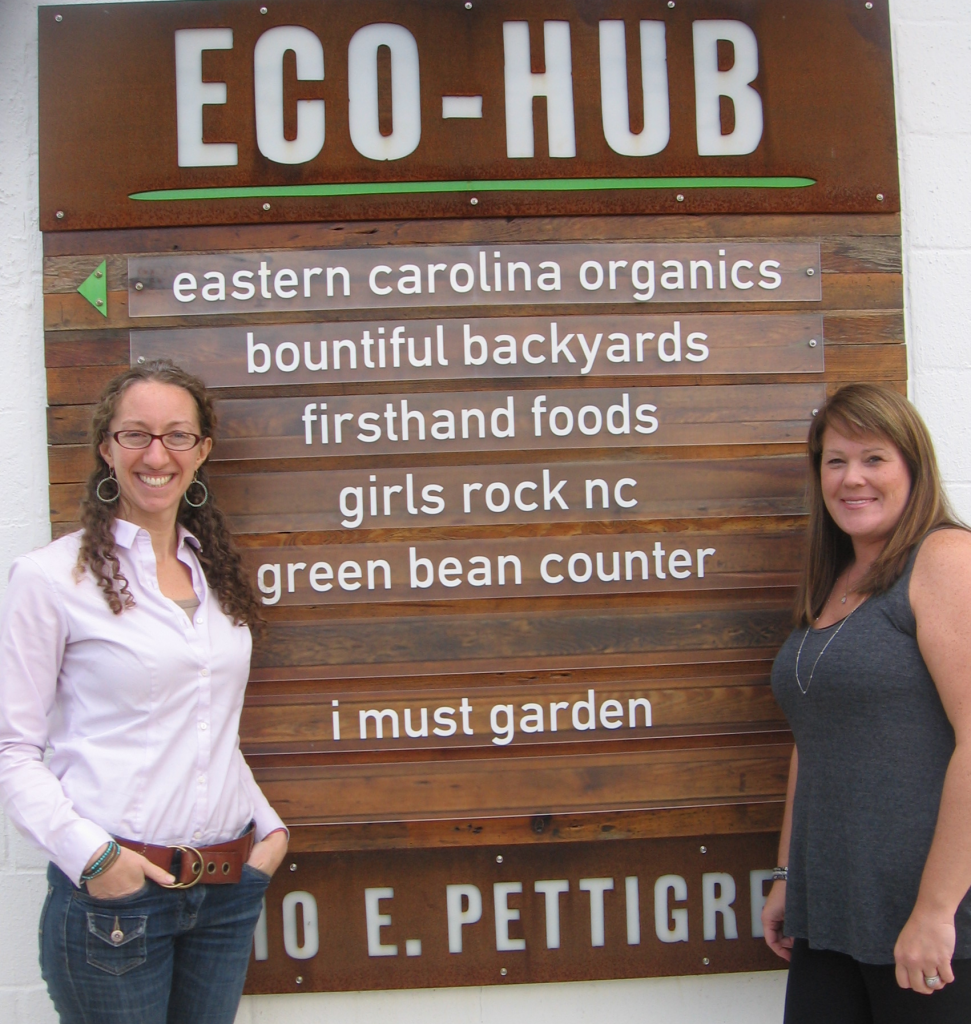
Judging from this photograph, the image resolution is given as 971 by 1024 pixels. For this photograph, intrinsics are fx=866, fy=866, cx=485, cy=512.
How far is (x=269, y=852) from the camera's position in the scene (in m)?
1.77

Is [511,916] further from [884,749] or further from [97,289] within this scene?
[97,289]

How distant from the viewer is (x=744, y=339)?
2254mm

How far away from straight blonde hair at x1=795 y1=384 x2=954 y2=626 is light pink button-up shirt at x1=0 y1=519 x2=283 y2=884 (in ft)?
4.15

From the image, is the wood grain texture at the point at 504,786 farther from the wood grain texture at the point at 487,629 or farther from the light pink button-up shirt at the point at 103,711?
the light pink button-up shirt at the point at 103,711

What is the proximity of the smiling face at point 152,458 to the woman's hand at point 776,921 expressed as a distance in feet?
5.04

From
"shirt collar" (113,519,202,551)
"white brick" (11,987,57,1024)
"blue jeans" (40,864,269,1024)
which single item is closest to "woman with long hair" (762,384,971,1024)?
"blue jeans" (40,864,269,1024)

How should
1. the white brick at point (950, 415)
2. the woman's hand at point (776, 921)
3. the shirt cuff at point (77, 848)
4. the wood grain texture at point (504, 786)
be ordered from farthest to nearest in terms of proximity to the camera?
the white brick at point (950, 415), the wood grain texture at point (504, 786), the woman's hand at point (776, 921), the shirt cuff at point (77, 848)

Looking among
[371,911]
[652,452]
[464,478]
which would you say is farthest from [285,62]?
[371,911]

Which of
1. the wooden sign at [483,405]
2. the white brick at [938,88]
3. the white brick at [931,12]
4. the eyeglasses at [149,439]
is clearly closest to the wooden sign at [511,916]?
the wooden sign at [483,405]

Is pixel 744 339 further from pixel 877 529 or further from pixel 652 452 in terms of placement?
pixel 877 529

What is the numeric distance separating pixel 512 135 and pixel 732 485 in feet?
3.50

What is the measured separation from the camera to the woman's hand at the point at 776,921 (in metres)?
1.90

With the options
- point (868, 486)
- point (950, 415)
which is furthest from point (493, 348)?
point (950, 415)

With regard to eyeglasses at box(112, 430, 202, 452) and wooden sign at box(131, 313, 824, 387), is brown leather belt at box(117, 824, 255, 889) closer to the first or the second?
eyeglasses at box(112, 430, 202, 452)
